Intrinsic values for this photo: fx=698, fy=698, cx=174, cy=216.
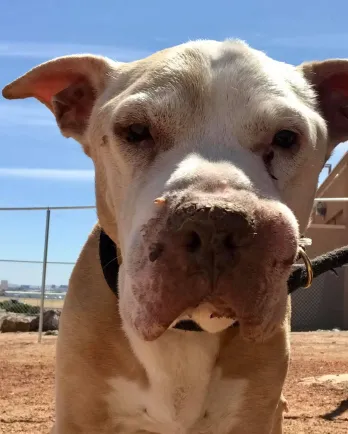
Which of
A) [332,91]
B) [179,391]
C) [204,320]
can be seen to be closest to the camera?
[204,320]

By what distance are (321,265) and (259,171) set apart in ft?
5.28

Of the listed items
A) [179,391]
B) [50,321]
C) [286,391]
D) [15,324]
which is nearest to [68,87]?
[179,391]

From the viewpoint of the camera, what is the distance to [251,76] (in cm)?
278

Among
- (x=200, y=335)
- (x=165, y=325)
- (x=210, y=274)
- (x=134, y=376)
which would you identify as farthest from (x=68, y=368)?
(x=210, y=274)

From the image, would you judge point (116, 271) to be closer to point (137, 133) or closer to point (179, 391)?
point (179, 391)

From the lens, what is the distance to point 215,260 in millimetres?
2080

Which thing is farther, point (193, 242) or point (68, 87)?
point (68, 87)

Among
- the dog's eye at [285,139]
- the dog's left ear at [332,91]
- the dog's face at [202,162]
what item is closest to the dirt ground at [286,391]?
the dog's left ear at [332,91]

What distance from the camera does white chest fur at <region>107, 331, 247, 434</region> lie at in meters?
3.16

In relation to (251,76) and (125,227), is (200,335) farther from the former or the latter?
(251,76)

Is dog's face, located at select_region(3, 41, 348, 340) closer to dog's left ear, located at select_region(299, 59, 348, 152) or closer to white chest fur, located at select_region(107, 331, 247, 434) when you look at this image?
dog's left ear, located at select_region(299, 59, 348, 152)

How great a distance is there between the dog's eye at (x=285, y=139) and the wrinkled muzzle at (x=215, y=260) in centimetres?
42

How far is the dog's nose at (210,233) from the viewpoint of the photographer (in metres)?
2.05

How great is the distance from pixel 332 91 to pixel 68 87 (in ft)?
4.30
